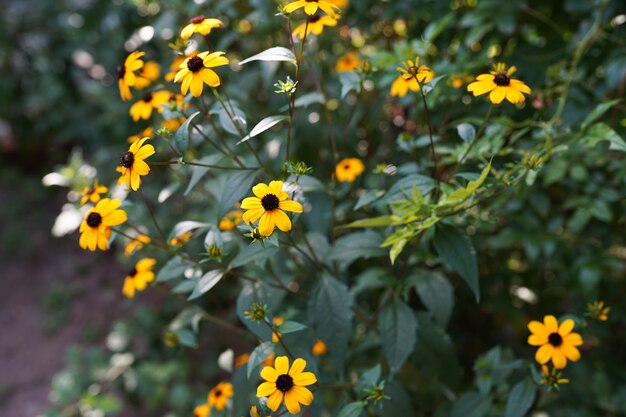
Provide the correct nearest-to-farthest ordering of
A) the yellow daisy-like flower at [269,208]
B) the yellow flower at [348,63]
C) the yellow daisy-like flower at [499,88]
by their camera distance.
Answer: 1. the yellow daisy-like flower at [269,208]
2. the yellow daisy-like flower at [499,88]
3. the yellow flower at [348,63]

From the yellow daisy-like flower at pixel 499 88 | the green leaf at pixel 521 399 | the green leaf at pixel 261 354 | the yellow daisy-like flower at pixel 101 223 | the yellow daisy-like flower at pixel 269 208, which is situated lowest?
the green leaf at pixel 521 399

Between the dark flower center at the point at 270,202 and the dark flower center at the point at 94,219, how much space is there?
364 mm

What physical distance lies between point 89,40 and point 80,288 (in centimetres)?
138

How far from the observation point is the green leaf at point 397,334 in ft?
4.09

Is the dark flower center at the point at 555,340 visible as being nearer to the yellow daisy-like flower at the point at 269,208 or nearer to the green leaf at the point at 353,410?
the green leaf at the point at 353,410

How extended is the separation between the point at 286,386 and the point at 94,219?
0.50 metres

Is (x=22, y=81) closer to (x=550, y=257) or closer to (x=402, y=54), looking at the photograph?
(x=402, y=54)

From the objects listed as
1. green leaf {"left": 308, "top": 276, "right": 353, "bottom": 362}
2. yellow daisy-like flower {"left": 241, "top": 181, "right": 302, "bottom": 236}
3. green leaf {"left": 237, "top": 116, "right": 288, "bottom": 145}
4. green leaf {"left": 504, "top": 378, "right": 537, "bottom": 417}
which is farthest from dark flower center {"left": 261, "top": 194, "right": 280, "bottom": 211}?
green leaf {"left": 504, "top": 378, "right": 537, "bottom": 417}

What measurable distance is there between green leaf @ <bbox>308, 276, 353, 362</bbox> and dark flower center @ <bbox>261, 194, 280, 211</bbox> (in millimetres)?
350

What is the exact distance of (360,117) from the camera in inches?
75.0

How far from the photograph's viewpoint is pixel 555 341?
1.16 meters

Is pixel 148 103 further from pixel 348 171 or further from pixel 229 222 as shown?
pixel 348 171

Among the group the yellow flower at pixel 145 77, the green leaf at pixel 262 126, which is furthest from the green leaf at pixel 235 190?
the yellow flower at pixel 145 77

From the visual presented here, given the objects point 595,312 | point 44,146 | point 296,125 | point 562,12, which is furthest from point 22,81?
point 595,312
